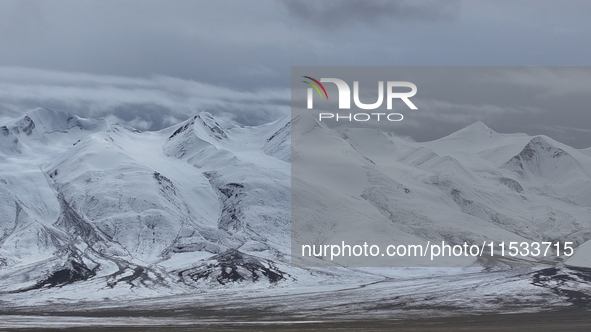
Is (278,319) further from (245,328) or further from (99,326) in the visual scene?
(99,326)

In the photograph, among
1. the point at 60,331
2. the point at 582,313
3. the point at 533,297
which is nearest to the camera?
the point at 60,331

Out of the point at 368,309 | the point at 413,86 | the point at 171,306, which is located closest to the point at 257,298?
the point at 171,306

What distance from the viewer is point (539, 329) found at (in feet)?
398

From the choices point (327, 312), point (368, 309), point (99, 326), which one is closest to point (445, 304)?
point (368, 309)

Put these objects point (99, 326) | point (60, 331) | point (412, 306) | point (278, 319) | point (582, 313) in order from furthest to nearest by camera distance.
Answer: point (412, 306) < point (582, 313) < point (278, 319) < point (99, 326) < point (60, 331)

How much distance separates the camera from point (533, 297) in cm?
19525

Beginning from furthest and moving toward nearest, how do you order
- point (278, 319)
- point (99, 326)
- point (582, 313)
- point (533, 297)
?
point (533, 297), point (582, 313), point (278, 319), point (99, 326)

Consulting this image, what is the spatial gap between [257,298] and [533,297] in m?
73.2

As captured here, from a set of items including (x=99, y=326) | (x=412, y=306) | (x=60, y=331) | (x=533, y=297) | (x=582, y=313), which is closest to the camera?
(x=60, y=331)

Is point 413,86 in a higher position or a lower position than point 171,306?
higher

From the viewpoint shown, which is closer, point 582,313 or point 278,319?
point 278,319

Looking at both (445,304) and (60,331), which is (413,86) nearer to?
(445,304)

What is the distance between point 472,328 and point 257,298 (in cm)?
8522

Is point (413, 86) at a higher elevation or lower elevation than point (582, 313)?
higher
